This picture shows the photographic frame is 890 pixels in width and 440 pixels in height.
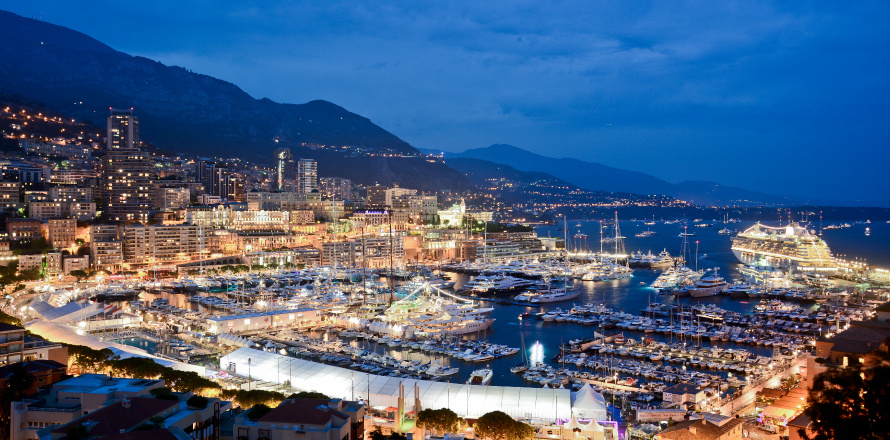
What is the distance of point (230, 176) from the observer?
2400 inches

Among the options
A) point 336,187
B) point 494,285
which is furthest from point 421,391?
point 336,187

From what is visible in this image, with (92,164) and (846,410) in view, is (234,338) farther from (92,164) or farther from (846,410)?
(92,164)

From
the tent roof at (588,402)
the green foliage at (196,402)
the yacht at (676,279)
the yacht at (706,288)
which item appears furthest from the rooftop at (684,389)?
the yacht at (676,279)

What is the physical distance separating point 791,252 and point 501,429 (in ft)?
126

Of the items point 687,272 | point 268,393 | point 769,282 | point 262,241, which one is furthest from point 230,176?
point 268,393

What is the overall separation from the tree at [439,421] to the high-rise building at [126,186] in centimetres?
3645

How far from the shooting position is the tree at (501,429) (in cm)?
980

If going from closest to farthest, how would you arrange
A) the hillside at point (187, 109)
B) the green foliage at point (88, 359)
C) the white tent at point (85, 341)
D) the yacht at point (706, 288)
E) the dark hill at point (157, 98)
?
the green foliage at point (88, 359) < the white tent at point (85, 341) < the yacht at point (706, 288) < the dark hill at point (157, 98) < the hillside at point (187, 109)

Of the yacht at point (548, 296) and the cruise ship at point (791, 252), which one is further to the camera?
the cruise ship at point (791, 252)

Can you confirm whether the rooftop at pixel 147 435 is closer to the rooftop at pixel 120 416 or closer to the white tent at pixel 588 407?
the rooftop at pixel 120 416

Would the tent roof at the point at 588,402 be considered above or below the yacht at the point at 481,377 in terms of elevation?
above

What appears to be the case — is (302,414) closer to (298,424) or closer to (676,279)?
(298,424)

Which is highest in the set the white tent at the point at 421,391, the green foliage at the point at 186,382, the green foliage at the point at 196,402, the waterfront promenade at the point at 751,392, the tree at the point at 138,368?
the green foliage at the point at 196,402

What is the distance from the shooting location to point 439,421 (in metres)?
10.3
